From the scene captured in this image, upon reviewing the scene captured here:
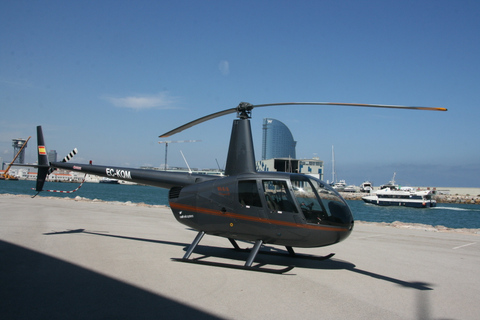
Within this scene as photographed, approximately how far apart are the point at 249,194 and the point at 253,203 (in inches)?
8.6

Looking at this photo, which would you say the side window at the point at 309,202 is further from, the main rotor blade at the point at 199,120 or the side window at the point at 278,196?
the main rotor blade at the point at 199,120

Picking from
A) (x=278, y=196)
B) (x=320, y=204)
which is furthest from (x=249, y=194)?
(x=320, y=204)

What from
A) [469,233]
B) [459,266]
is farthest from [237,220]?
[469,233]

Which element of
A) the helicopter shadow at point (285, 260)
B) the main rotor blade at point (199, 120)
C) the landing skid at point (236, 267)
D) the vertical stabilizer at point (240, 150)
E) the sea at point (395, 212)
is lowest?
the sea at point (395, 212)

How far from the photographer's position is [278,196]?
7.32 meters

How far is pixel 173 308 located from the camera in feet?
15.3

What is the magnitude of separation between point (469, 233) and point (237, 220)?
13476 millimetres

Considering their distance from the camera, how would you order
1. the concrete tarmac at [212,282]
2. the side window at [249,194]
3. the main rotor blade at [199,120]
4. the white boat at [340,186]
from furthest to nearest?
the white boat at [340,186] → the main rotor blade at [199,120] → the side window at [249,194] → the concrete tarmac at [212,282]

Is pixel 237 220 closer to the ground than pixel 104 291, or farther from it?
farther from it

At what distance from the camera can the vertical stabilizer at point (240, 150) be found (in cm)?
820

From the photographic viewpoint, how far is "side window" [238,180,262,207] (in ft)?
24.5

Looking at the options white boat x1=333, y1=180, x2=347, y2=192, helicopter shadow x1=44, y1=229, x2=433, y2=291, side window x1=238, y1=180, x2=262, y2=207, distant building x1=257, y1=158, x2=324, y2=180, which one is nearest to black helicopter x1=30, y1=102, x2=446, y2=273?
side window x1=238, y1=180, x2=262, y2=207

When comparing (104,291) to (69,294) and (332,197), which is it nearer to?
(69,294)

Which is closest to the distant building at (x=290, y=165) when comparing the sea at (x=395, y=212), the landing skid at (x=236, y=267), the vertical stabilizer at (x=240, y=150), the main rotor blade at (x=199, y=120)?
the vertical stabilizer at (x=240, y=150)
